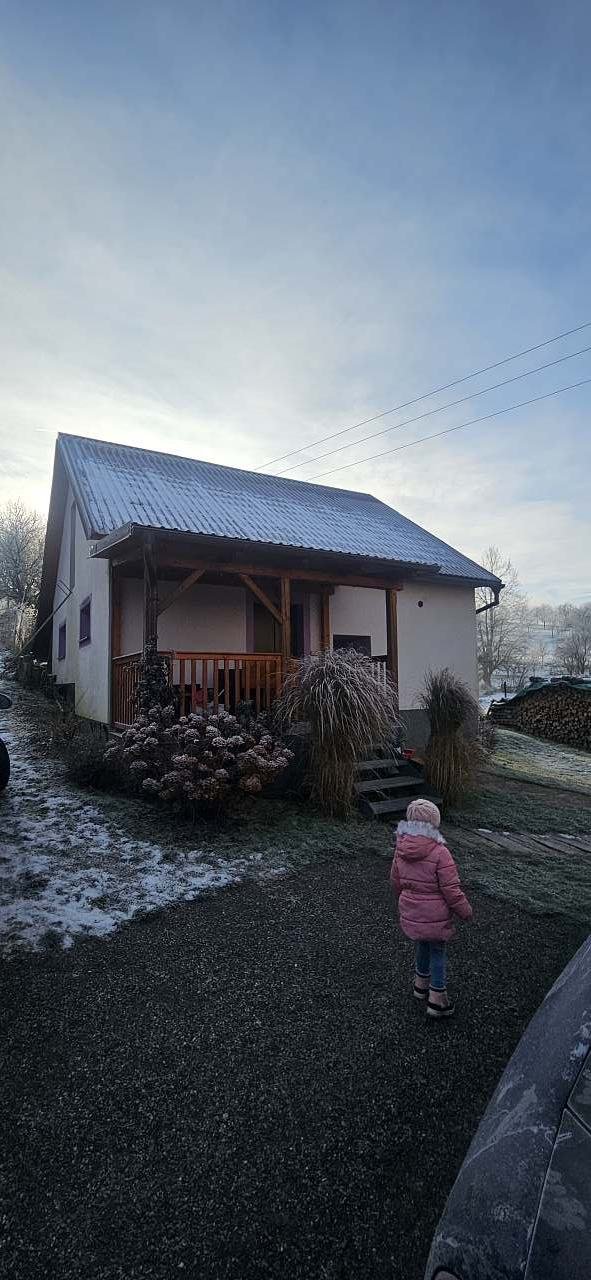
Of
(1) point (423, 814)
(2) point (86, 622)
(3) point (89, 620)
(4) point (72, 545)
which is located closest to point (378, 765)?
(1) point (423, 814)

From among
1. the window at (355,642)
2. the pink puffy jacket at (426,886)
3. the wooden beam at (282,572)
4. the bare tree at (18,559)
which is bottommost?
the pink puffy jacket at (426,886)

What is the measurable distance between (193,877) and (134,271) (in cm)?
879

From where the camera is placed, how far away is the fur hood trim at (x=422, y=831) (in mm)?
2803

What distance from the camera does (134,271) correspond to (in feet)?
28.3

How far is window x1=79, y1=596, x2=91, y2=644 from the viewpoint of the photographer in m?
10.4

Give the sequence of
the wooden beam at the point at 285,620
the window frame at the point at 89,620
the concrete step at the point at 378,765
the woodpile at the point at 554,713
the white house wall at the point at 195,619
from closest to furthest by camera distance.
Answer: the concrete step at the point at 378,765 < the wooden beam at the point at 285,620 < the white house wall at the point at 195,619 < the window frame at the point at 89,620 < the woodpile at the point at 554,713

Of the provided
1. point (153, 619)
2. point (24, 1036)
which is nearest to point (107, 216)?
point (153, 619)

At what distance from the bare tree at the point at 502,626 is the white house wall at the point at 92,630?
18.3 m

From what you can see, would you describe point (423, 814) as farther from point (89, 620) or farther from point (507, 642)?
point (507, 642)

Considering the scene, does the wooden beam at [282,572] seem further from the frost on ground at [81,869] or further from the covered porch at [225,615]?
the frost on ground at [81,869]

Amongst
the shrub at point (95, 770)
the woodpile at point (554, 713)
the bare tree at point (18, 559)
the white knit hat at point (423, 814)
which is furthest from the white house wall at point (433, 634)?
the bare tree at point (18, 559)

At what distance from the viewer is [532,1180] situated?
107 centimetres

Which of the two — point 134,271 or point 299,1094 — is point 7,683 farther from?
point 299,1094

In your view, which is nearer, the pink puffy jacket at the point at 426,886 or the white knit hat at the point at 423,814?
the pink puffy jacket at the point at 426,886
